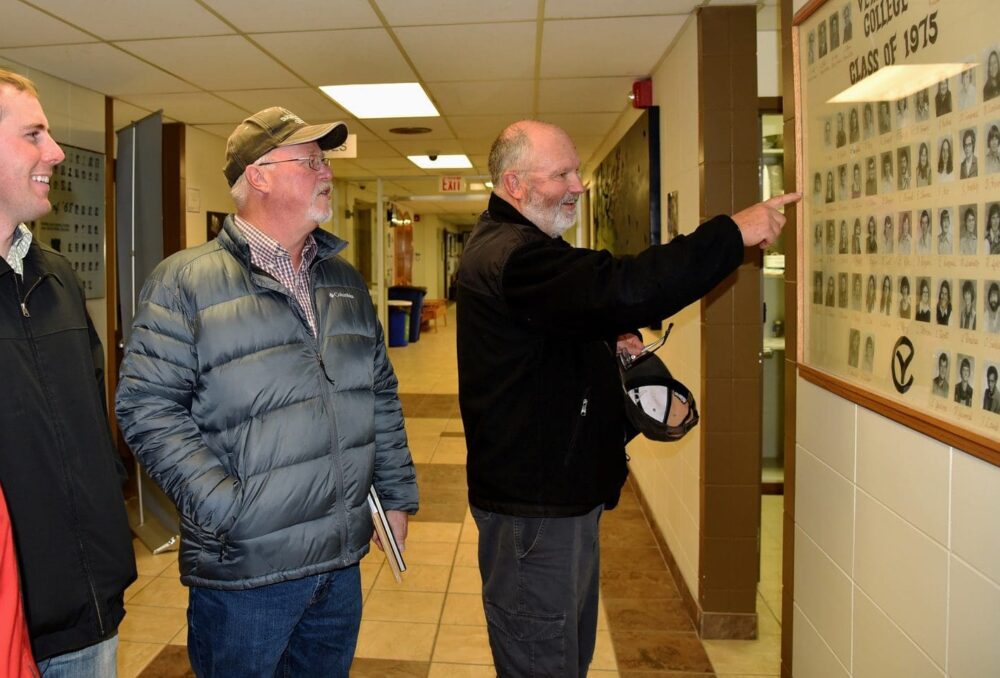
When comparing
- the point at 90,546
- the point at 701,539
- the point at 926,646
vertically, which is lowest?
the point at 701,539

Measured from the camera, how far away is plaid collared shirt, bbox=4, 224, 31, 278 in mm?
1316

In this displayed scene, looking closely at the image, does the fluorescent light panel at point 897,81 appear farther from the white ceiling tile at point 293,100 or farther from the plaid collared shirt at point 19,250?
the white ceiling tile at point 293,100

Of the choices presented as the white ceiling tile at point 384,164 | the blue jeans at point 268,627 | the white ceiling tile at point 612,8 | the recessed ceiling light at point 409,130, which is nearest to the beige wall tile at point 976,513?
the blue jeans at point 268,627

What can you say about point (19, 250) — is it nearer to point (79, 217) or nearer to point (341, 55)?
point (341, 55)

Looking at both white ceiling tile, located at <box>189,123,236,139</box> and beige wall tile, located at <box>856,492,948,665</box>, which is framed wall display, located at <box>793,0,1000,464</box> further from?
white ceiling tile, located at <box>189,123,236,139</box>

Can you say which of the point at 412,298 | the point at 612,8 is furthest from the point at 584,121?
the point at 412,298

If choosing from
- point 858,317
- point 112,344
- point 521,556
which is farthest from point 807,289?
point 112,344

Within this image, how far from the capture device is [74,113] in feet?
13.6

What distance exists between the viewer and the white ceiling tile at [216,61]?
3.45m

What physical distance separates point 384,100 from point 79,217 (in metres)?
1.95

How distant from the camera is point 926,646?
4.18 feet

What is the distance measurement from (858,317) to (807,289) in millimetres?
279

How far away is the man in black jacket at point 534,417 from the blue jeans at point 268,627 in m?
0.38

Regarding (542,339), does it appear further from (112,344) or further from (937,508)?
(112,344)
